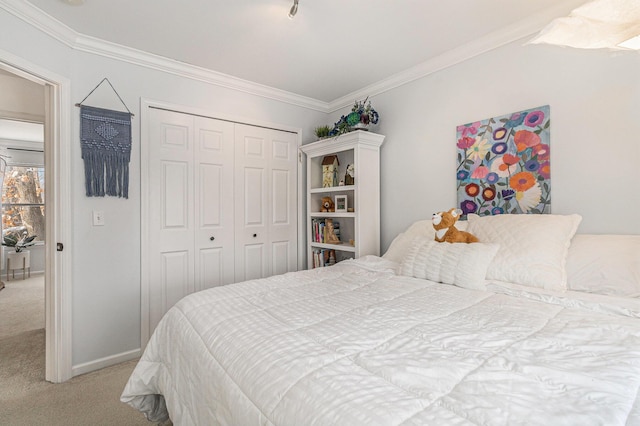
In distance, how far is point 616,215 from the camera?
5.91 ft

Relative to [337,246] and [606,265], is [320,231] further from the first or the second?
[606,265]

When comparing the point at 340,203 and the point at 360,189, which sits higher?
the point at 360,189

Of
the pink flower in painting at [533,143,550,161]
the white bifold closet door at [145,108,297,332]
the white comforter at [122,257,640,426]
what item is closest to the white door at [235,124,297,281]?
the white bifold closet door at [145,108,297,332]

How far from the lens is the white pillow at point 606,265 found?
58.5 inches

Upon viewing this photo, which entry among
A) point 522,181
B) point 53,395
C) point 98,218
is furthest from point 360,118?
point 53,395

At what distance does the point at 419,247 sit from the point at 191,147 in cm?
213

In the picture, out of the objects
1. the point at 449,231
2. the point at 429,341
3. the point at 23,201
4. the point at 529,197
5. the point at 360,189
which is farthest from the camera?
the point at 23,201

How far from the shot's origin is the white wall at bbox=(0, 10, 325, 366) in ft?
7.48

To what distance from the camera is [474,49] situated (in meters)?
2.39

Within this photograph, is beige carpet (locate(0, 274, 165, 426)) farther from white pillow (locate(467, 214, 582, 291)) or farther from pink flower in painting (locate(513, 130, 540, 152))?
pink flower in painting (locate(513, 130, 540, 152))

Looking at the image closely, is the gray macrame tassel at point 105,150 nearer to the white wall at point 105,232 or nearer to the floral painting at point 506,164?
the white wall at point 105,232

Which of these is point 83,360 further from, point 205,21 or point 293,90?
point 293,90

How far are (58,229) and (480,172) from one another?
10.0ft

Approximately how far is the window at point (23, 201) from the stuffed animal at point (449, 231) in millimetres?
6855
